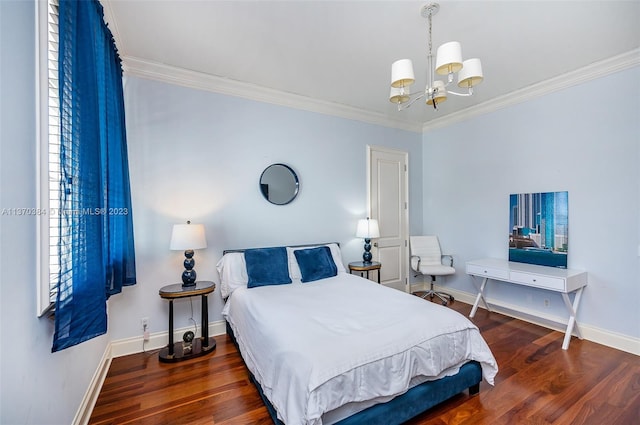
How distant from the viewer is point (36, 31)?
123 centimetres

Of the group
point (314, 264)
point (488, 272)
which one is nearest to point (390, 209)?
point (488, 272)

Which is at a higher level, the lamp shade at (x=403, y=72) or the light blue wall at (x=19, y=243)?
the lamp shade at (x=403, y=72)

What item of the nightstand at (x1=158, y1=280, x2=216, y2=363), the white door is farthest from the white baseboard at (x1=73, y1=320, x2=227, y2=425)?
the white door

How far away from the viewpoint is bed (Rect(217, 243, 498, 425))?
4.77ft

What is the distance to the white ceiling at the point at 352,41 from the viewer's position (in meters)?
2.11

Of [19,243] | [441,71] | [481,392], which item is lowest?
[481,392]

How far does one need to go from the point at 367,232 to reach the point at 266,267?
1.53m

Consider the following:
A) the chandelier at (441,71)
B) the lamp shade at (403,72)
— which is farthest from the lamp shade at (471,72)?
the lamp shade at (403,72)

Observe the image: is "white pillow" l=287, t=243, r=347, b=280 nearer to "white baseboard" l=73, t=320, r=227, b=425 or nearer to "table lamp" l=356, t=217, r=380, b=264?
"table lamp" l=356, t=217, r=380, b=264

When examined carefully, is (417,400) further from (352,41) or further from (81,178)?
(352,41)

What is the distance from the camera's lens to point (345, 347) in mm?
1571

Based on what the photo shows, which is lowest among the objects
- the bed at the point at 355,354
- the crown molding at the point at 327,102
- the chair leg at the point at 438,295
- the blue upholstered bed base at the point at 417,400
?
the chair leg at the point at 438,295

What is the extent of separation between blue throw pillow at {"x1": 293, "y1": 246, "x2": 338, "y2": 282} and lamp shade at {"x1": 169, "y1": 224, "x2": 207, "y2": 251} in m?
1.09

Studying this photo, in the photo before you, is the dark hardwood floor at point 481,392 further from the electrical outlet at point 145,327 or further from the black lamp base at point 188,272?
the black lamp base at point 188,272
